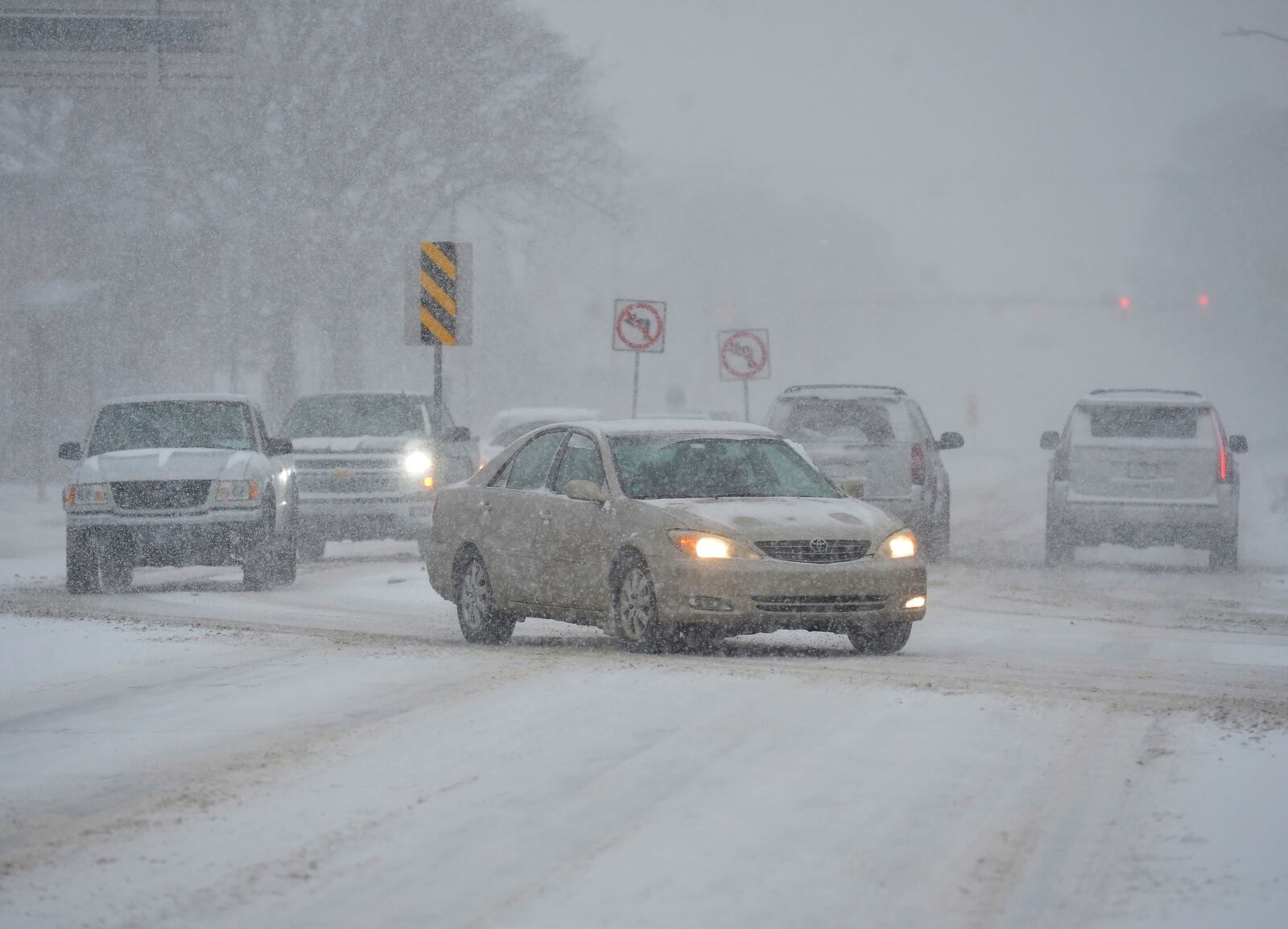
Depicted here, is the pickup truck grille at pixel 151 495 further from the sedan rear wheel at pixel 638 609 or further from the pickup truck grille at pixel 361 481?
the sedan rear wheel at pixel 638 609

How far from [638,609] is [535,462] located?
6.41 ft

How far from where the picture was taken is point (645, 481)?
1271cm

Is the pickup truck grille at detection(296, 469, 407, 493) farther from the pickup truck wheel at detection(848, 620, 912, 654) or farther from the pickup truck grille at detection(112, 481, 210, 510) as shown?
the pickup truck wheel at detection(848, 620, 912, 654)

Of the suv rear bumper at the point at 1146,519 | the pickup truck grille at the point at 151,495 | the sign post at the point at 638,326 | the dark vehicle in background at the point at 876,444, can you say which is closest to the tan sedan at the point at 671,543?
the pickup truck grille at the point at 151,495

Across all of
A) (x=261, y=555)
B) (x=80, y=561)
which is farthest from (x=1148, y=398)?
(x=80, y=561)

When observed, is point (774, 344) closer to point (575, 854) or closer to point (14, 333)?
point (14, 333)

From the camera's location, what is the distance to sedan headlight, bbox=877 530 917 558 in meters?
12.2

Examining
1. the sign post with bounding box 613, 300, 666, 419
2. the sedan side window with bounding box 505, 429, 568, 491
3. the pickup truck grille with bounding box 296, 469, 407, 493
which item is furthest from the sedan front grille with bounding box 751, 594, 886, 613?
the sign post with bounding box 613, 300, 666, 419

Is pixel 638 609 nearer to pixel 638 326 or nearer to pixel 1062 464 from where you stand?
pixel 1062 464

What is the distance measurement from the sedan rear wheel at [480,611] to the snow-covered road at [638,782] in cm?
20

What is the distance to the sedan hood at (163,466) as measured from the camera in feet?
61.3

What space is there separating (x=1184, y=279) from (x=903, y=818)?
78.5 metres

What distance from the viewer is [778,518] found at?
477 inches

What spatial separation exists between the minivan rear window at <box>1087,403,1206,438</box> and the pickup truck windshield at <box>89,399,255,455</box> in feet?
29.8
